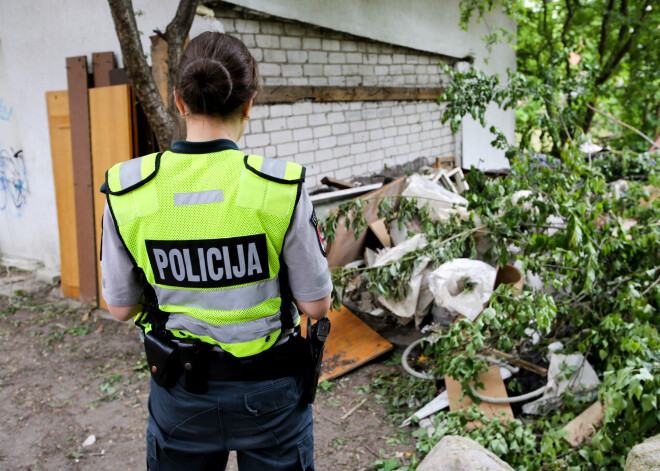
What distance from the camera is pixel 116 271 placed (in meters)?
1.40

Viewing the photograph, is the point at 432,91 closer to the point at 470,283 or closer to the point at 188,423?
the point at 470,283

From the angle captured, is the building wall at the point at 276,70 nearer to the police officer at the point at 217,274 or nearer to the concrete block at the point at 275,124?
the concrete block at the point at 275,124

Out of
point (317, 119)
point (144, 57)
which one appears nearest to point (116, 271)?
point (144, 57)

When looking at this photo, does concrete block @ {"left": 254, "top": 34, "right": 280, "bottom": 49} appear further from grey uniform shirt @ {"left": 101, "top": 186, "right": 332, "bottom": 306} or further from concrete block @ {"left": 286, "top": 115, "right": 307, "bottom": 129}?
grey uniform shirt @ {"left": 101, "top": 186, "right": 332, "bottom": 306}

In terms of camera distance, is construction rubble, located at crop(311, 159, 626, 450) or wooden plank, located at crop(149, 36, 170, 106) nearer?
construction rubble, located at crop(311, 159, 626, 450)

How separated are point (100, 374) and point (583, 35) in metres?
9.20

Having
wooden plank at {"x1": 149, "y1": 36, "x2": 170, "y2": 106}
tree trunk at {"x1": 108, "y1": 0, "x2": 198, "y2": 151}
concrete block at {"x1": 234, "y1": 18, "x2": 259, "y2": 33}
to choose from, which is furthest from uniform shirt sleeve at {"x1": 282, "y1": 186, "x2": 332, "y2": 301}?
concrete block at {"x1": 234, "y1": 18, "x2": 259, "y2": 33}

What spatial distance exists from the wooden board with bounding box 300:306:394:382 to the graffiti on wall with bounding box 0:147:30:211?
3.99m

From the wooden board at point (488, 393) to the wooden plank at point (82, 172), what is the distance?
350cm

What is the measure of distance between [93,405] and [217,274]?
106 inches

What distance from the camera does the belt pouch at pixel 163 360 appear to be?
1.40 meters

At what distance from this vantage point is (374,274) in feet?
11.6

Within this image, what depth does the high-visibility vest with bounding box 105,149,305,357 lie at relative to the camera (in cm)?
129

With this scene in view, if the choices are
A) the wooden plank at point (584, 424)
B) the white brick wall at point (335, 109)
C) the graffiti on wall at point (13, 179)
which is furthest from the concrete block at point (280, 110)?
the wooden plank at point (584, 424)
